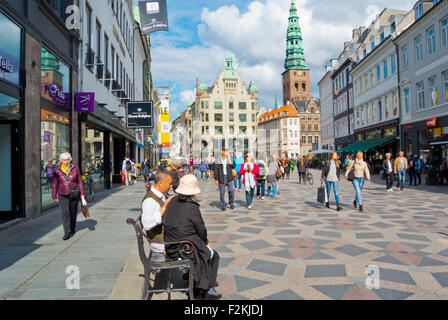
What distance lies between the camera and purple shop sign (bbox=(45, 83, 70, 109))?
10536 mm

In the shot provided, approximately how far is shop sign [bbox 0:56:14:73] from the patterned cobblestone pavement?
5.74 m

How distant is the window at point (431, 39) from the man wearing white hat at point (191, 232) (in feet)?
85.7

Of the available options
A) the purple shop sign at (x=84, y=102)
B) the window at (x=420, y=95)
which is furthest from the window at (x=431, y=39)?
the purple shop sign at (x=84, y=102)

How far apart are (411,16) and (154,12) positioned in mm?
22181

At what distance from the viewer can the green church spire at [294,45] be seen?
379 feet

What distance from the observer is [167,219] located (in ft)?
12.2

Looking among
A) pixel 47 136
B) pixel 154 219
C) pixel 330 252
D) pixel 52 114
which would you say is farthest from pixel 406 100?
pixel 154 219

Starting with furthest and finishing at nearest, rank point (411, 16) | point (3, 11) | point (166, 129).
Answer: point (166, 129)
point (411, 16)
point (3, 11)

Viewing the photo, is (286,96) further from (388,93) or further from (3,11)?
(3,11)

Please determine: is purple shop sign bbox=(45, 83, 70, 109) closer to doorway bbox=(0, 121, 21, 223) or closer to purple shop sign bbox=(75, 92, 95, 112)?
purple shop sign bbox=(75, 92, 95, 112)

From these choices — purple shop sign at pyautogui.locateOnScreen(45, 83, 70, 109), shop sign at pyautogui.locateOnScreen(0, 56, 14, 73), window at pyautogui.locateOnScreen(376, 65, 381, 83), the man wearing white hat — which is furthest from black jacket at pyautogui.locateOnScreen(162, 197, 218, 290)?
window at pyautogui.locateOnScreen(376, 65, 381, 83)

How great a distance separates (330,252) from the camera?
5828 millimetres
